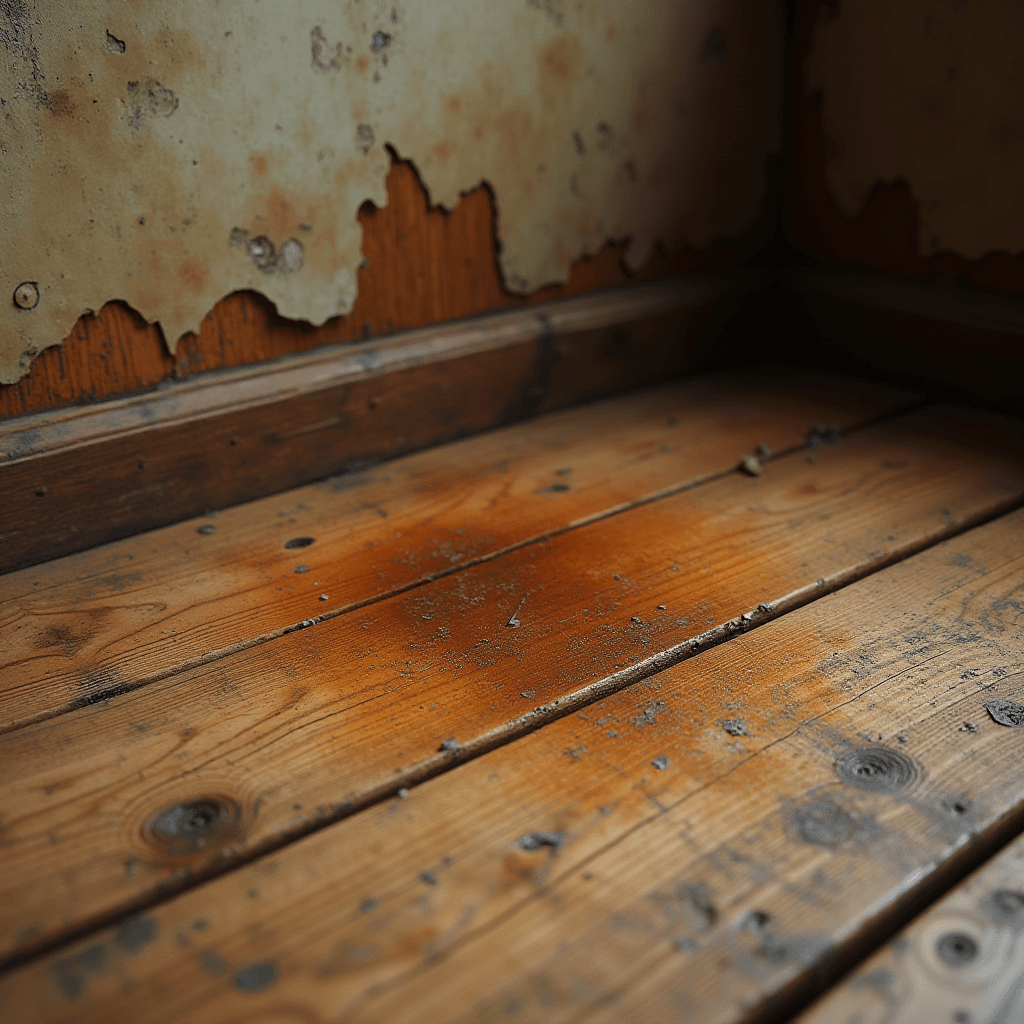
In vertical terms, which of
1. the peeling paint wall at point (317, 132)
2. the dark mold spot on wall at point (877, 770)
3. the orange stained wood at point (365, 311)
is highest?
the peeling paint wall at point (317, 132)

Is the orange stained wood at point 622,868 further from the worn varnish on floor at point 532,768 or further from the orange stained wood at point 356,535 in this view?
the orange stained wood at point 356,535

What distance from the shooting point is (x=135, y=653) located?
97 centimetres

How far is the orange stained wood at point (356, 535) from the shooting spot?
0.98 meters

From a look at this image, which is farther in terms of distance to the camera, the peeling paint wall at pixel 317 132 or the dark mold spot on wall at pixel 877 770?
the peeling paint wall at pixel 317 132

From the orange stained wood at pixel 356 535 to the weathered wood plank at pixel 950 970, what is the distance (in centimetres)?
61

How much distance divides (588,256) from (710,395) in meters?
0.30

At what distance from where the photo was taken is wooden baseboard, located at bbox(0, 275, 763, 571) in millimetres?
1118

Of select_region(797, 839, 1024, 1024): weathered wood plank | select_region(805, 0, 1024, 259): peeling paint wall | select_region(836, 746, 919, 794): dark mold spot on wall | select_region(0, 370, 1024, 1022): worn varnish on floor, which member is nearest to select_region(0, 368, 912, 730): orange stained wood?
select_region(0, 370, 1024, 1022): worn varnish on floor

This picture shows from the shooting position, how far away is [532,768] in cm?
80

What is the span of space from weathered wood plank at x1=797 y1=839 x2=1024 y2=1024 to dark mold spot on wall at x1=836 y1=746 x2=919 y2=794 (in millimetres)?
100

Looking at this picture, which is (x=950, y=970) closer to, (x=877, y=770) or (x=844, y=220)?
(x=877, y=770)

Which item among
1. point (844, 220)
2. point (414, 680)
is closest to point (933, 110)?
point (844, 220)

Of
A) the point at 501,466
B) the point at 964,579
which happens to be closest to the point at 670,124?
the point at 501,466

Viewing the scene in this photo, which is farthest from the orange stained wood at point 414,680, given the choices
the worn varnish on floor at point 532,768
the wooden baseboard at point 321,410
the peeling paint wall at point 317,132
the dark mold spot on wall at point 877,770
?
the peeling paint wall at point 317,132
